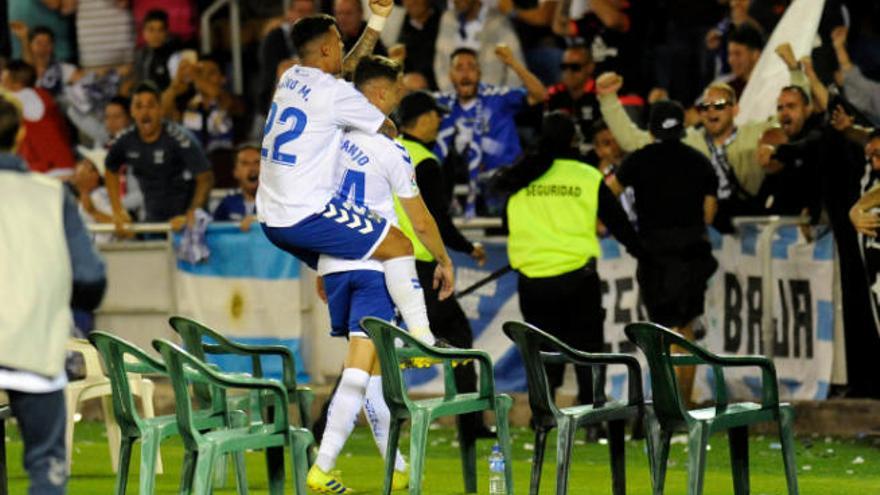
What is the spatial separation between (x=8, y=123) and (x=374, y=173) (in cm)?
390

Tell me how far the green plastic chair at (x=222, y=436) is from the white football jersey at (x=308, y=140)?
1.60 meters

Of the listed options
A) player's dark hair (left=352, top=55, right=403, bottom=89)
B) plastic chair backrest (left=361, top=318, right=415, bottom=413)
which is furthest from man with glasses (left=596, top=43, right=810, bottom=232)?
plastic chair backrest (left=361, top=318, right=415, bottom=413)

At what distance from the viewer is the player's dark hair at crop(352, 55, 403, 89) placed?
11234 millimetres

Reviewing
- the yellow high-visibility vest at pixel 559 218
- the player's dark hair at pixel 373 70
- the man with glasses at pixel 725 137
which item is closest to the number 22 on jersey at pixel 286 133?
the player's dark hair at pixel 373 70

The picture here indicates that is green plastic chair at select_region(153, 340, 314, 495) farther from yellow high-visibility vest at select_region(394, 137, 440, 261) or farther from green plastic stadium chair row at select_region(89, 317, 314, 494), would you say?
yellow high-visibility vest at select_region(394, 137, 440, 261)

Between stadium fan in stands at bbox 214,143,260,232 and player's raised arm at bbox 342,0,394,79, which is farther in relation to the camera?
stadium fan in stands at bbox 214,143,260,232

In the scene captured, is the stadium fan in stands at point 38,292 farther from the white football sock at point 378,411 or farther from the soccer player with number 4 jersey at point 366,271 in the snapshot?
the white football sock at point 378,411

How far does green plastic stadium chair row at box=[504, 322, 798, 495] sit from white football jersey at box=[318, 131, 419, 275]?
4.95 feet

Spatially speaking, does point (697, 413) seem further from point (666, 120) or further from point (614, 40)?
point (614, 40)

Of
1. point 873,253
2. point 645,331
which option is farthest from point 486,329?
point 645,331

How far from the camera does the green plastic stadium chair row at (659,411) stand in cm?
913

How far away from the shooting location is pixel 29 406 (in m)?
7.23

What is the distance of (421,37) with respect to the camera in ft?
60.2

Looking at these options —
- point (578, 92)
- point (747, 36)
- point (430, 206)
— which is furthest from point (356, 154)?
point (578, 92)
